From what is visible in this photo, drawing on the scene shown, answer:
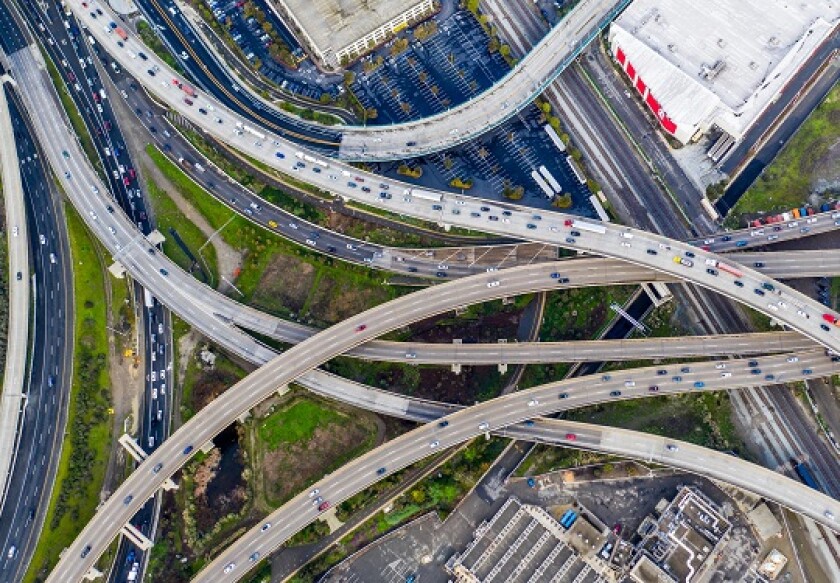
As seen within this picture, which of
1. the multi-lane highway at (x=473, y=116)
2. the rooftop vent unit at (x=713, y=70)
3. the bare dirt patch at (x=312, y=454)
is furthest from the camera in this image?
the multi-lane highway at (x=473, y=116)

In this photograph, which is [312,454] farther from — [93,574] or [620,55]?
[620,55]

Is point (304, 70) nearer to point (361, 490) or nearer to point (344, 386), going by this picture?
point (344, 386)

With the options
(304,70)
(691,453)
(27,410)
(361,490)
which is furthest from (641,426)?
(27,410)

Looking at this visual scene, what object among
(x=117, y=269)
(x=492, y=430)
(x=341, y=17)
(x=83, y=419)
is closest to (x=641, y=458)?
(x=492, y=430)

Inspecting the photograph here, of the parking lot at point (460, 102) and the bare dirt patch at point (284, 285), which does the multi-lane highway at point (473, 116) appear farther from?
the bare dirt patch at point (284, 285)

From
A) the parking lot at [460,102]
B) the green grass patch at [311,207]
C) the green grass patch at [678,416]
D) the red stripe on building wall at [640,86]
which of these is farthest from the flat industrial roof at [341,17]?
the green grass patch at [678,416]

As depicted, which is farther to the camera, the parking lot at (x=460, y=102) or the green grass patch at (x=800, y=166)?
the parking lot at (x=460, y=102)
